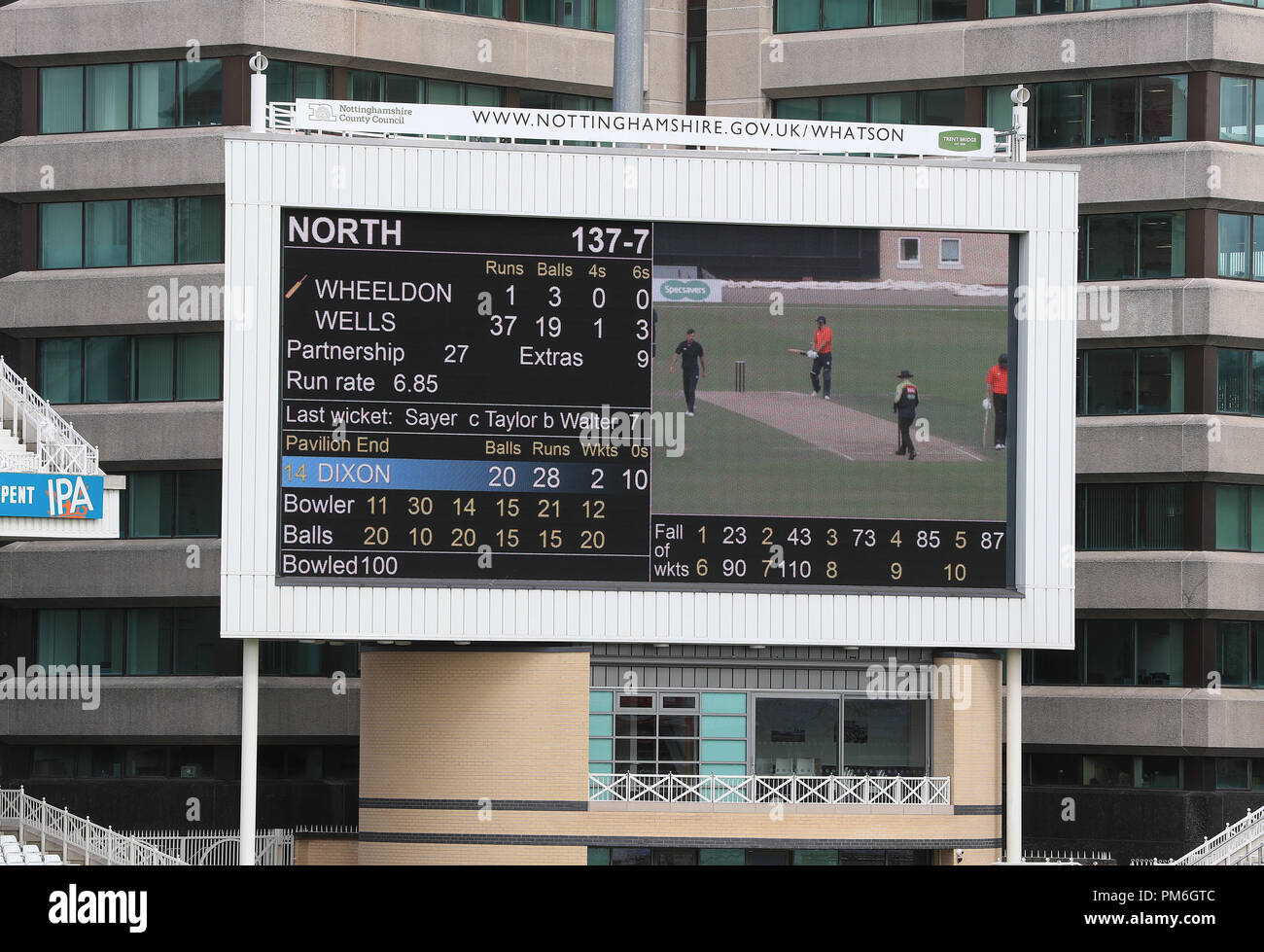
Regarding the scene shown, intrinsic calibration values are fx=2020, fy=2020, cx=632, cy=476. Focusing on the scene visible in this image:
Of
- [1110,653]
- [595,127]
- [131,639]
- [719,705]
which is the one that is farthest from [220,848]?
[1110,653]

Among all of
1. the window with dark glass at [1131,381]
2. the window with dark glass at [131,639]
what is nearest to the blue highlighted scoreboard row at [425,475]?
the window with dark glass at [131,639]

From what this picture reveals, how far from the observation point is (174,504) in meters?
49.5

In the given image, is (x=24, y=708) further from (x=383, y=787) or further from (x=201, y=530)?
(x=383, y=787)

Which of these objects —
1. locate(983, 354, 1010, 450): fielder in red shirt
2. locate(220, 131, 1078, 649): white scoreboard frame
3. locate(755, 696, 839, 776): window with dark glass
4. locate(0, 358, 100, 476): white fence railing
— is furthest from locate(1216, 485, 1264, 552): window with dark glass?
locate(0, 358, 100, 476): white fence railing

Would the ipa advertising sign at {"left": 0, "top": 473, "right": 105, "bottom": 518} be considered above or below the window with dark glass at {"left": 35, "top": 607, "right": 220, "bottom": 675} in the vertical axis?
above

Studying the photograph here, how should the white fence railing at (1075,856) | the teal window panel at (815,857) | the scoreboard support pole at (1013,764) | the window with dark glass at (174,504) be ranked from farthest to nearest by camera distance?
1. the window with dark glass at (174,504)
2. the white fence railing at (1075,856)
3. the teal window panel at (815,857)
4. the scoreboard support pole at (1013,764)

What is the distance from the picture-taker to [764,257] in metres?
32.5

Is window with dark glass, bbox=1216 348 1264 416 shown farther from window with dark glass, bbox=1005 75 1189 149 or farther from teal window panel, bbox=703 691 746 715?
teal window panel, bbox=703 691 746 715

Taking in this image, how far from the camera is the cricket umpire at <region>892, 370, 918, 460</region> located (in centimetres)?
3234

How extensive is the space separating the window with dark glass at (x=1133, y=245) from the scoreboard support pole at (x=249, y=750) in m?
25.0

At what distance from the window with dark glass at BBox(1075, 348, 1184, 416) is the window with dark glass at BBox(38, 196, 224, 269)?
21381mm

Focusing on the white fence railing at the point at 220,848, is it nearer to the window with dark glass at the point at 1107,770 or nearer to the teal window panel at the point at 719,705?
the teal window panel at the point at 719,705

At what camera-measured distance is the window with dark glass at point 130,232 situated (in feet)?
163
